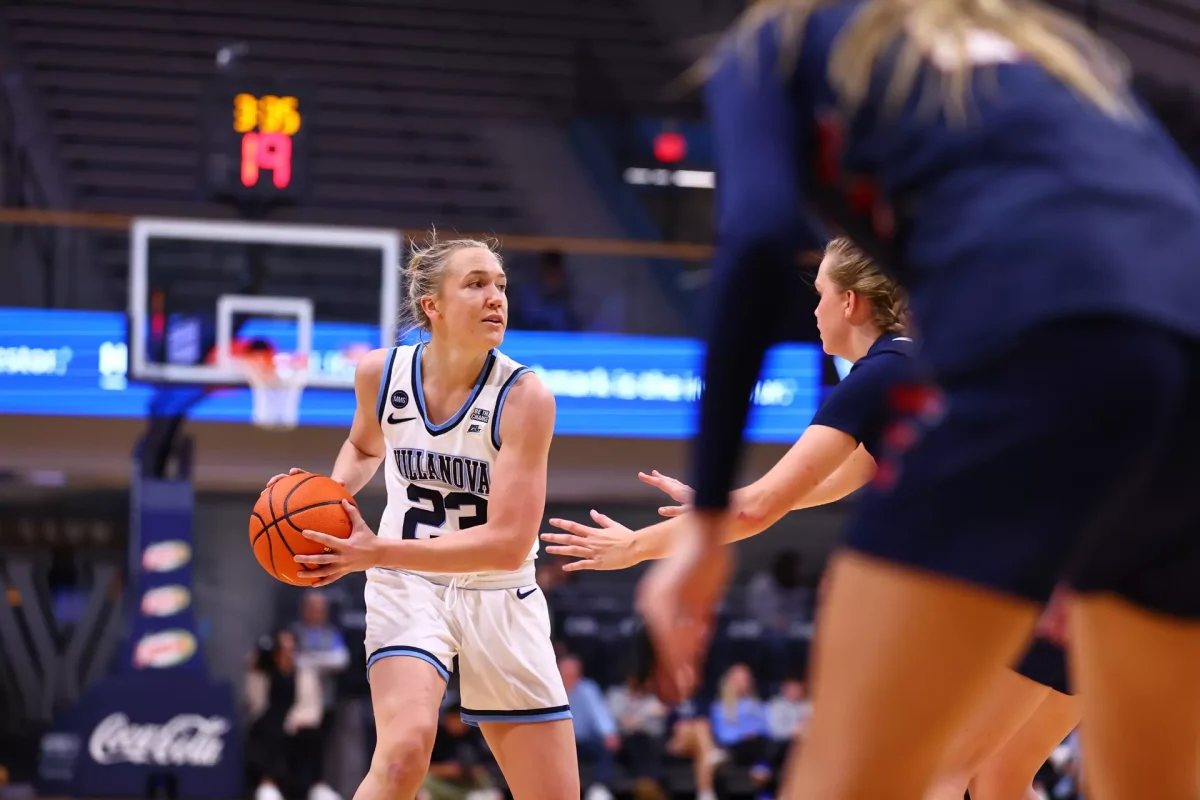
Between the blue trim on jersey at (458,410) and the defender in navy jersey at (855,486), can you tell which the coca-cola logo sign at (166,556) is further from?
the defender in navy jersey at (855,486)

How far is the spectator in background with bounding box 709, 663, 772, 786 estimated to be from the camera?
10984 millimetres

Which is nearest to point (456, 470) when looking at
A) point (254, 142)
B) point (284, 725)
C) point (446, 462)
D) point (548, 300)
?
point (446, 462)

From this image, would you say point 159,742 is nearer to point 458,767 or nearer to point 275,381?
point 458,767

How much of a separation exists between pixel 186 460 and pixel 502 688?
7.12 meters

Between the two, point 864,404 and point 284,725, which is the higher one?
point 864,404

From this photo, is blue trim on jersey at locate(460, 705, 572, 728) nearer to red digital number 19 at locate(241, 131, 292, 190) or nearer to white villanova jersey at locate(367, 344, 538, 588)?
white villanova jersey at locate(367, 344, 538, 588)

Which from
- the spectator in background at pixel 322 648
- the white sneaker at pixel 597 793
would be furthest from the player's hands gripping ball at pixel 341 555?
the spectator in background at pixel 322 648

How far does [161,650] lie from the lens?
9.88 metres

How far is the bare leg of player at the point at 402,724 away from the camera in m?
3.66

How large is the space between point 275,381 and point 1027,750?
771 cm

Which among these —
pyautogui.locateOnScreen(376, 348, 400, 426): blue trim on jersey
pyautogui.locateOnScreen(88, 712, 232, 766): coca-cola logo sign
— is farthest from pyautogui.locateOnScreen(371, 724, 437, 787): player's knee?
pyautogui.locateOnScreen(88, 712, 232, 766): coca-cola logo sign

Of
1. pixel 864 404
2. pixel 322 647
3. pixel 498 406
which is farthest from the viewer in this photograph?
pixel 322 647

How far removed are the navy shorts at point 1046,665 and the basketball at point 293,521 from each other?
167 cm

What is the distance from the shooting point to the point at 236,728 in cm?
988
